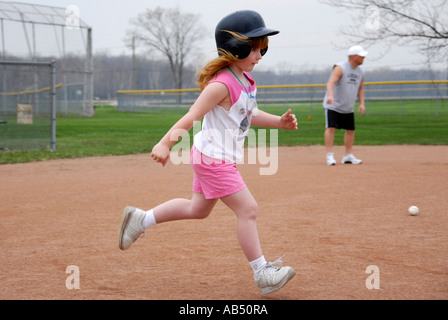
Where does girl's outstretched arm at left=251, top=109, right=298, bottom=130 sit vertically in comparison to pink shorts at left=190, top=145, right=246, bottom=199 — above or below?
above

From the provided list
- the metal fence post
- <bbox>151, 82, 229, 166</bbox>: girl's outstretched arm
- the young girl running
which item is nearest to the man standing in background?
the metal fence post

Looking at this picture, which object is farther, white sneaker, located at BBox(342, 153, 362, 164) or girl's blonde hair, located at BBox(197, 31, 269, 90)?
white sneaker, located at BBox(342, 153, 362, 164)

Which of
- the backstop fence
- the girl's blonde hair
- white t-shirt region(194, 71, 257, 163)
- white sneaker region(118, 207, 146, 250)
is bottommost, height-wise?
white sneaker region(118, 207, 146, 250)

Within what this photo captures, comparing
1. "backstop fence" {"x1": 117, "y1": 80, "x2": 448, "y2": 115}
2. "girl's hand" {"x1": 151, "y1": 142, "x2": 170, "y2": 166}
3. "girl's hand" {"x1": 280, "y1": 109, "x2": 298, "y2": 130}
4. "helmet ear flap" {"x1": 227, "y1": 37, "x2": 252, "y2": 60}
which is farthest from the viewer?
"backstop fence" {"x1": 117, "y1": 80, "x2": 448, "y2": 115}

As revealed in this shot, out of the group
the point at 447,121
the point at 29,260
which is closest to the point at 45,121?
the point at 29,260

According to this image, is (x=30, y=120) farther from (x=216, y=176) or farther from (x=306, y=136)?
(x=216, y=176)

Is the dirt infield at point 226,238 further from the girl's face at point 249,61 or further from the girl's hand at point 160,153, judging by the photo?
the girl's face at point 249,61

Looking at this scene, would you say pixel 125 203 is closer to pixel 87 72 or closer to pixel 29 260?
pixel 29 260

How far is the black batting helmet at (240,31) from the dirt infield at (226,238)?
4.83 ft

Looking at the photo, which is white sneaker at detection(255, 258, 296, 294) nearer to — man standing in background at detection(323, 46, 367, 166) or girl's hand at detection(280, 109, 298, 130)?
girl's hand at detection(280, 109, 298, 130)

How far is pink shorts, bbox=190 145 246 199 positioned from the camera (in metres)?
3.44

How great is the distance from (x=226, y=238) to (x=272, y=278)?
1540 millimetres

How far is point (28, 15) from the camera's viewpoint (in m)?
27.3

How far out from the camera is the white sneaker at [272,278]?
3361 mm
